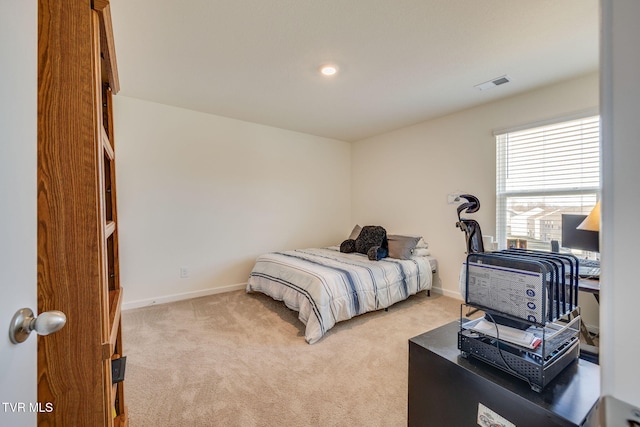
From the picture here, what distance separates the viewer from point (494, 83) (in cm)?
283

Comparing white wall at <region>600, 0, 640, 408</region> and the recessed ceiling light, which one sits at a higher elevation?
the recessed ceiling light

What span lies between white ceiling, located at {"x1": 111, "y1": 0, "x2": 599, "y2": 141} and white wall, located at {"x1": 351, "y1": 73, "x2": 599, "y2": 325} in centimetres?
20

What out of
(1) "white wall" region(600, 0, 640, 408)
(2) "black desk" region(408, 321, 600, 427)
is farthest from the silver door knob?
(2) "black desk" region(408, 321, 600, 427)

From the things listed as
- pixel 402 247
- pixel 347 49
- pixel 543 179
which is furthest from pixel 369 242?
pixel 347 49

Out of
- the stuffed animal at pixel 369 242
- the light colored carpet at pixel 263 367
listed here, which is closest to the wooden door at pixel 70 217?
the light colored carpet at pixel 263 367

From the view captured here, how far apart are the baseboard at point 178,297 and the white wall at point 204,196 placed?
1 centimetres

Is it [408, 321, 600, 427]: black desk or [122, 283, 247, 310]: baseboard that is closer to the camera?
[408, 321, 600, 427]: black desk

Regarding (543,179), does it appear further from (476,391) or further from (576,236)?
(476,391)

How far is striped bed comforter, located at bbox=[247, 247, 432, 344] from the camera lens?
102 inches

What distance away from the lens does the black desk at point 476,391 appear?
81 cm

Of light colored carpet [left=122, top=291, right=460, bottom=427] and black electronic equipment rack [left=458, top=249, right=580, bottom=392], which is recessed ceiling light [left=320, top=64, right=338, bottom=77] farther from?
light colored carpet [left=122, top=291, right=460, bottom=427]

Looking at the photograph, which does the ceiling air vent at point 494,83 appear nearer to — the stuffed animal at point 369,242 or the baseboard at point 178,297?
the stuffed animal at point 369,242

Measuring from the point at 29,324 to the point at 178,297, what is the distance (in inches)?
125

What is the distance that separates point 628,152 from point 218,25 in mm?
2279
